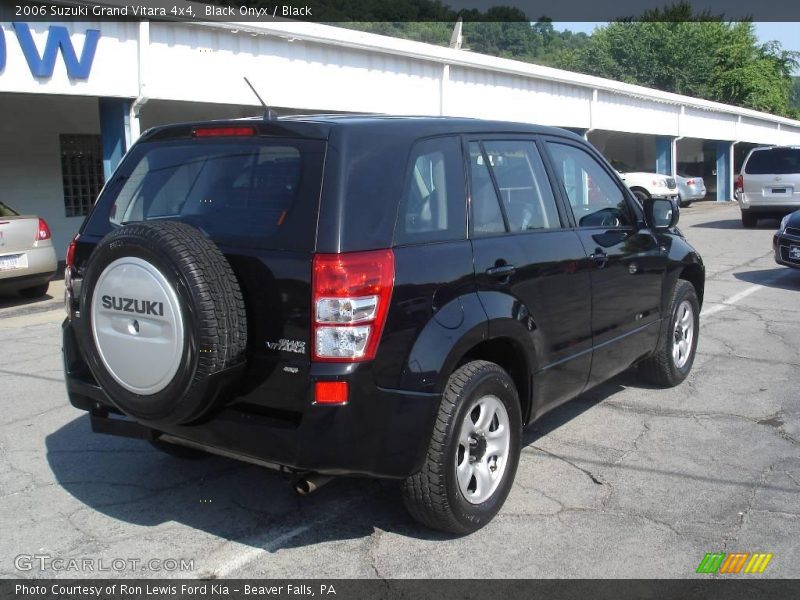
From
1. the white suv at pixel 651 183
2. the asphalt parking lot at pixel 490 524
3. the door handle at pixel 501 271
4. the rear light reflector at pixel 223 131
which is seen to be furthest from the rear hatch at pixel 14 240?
the white suv at pixel 651 183

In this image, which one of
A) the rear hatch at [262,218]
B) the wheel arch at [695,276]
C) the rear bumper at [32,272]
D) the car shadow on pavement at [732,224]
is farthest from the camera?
the car shadow on pavement at [732,224]

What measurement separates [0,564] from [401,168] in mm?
2455

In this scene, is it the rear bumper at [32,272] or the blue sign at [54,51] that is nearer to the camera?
the rear bumper at [32,272]

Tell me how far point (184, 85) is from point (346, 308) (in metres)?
10.7

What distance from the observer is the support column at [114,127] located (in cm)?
1259

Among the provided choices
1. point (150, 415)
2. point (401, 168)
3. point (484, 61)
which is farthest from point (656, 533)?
point (484, 61)

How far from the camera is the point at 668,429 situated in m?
5.44

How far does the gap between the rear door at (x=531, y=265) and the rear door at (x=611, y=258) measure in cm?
17

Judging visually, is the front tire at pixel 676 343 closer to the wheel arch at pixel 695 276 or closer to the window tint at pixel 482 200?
the wheel arch at pixel 695 276

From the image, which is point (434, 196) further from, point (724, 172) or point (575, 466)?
point (724, 172)

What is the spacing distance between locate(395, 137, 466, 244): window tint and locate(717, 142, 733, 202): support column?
3339 centimetres

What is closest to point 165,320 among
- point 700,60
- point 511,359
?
point 511,359

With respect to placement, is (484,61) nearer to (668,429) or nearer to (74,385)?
(668,429)

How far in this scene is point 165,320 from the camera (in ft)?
11.2
